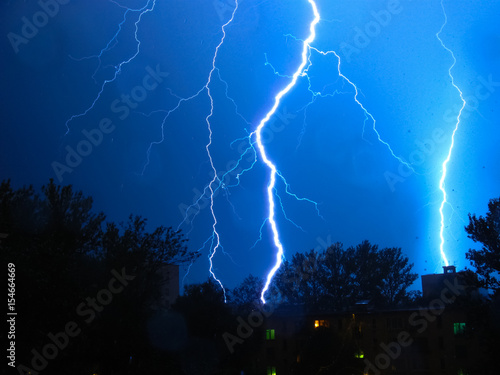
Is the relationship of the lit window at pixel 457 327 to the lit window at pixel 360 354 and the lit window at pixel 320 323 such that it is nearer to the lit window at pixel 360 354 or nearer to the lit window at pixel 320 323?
the lit window at pixel 360 354

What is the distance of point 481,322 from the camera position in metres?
25.7

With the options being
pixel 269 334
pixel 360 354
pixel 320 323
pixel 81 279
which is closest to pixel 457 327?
pixel 360 354

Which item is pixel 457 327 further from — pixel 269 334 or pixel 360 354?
pixel 269 334

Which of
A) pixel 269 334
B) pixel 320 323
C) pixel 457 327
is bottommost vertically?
pixel 269 334

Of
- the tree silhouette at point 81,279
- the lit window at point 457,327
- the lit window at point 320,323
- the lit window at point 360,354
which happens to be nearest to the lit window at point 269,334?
the lit window at point 320,323

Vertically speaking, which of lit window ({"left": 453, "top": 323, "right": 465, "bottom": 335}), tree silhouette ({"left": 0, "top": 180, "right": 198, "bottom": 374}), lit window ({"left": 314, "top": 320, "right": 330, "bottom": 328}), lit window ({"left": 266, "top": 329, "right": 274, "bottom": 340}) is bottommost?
tree silhouette ({"left": 0, "top": 180, "right": 198, "bottom": 374})

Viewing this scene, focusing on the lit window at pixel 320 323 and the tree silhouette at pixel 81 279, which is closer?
the tree silhouette at pixel 81 279

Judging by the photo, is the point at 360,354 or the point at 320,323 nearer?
the point at 360,354

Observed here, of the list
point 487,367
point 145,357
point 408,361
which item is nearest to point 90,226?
point 145,357

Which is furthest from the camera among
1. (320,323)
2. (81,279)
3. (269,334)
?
(269,334)

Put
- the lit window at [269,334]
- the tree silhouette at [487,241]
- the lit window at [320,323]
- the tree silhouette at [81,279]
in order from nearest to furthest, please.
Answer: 1. the tree silhouette at [81,279]
2. the tree silhouette at [487,241]
3. the lit window at [320,323]
4. the lit window at [269,334]

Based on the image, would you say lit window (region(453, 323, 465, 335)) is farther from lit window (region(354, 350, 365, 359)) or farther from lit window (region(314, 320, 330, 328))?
lit window (region(314, 320, 330, 328))

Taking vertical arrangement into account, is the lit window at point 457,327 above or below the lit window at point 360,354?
above

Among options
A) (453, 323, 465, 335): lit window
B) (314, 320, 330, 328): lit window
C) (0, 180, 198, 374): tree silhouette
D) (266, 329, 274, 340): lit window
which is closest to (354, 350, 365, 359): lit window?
(314, 320, 330, 328): lit window
